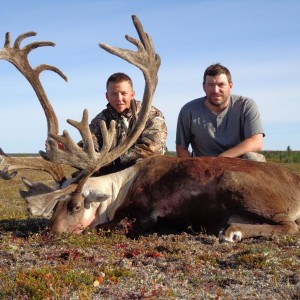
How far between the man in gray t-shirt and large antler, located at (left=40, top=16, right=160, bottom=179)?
1725 mm

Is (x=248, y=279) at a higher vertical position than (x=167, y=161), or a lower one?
lower

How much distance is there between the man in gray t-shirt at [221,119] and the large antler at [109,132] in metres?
1.73

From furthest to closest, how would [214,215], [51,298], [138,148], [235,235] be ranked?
[138,148]
[214,215]
[235,235]
[51,298]

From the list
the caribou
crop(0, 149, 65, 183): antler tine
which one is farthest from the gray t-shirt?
crop(0, 149, 65, 183): antler tine

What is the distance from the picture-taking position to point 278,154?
44.1m

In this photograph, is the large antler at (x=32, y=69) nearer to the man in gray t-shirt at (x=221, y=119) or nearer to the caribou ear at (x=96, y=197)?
the caribou ear at (x=96, y=197)

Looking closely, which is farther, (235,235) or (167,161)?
(167,161)

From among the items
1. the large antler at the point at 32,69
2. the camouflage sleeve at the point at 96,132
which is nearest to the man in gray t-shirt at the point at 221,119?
the camouflage sleeve at the point at 96,132

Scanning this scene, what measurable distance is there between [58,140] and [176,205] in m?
1.63

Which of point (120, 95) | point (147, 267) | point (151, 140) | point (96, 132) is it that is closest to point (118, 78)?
point (120, 95)

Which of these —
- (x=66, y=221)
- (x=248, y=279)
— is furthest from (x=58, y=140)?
(x=248, y=279)

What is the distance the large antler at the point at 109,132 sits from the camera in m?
6.87

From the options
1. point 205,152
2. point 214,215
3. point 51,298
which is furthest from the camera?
point 205,152

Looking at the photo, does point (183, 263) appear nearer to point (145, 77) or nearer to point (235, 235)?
point (235, 235)
